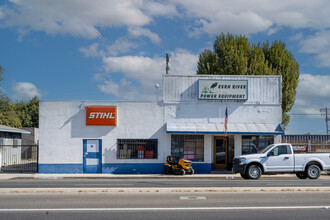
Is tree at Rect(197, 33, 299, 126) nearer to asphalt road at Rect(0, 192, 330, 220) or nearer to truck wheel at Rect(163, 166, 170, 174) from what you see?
truck wheel at Rect(163, 166, 170, 174)

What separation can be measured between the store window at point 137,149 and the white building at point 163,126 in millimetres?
63

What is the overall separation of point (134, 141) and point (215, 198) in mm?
12975

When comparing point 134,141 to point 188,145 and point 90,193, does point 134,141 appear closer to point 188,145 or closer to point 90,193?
point 188,145

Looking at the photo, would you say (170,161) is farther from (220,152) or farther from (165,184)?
(165,184)

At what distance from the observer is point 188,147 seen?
24.0 m

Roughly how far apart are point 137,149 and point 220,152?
5.45 meters

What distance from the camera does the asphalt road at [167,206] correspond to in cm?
901

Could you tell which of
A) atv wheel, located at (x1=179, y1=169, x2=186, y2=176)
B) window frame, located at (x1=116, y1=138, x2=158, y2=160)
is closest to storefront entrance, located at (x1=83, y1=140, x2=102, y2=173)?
window frame, located at (x1=116, y1=138, x2=158, y2=160)

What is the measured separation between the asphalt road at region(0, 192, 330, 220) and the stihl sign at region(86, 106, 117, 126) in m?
11.5

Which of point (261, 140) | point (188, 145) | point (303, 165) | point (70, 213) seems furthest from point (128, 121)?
point (70, 213)

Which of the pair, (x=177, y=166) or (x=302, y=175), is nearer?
(x=302, y=175)

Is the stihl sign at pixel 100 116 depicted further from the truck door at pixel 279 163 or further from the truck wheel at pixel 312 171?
the truck wheel at pixel 312 171

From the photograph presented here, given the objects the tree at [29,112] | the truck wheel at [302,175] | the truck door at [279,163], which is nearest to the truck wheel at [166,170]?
the truck door at [279,163]

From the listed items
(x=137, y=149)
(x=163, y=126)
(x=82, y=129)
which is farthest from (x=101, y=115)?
(x=163, y=126)
